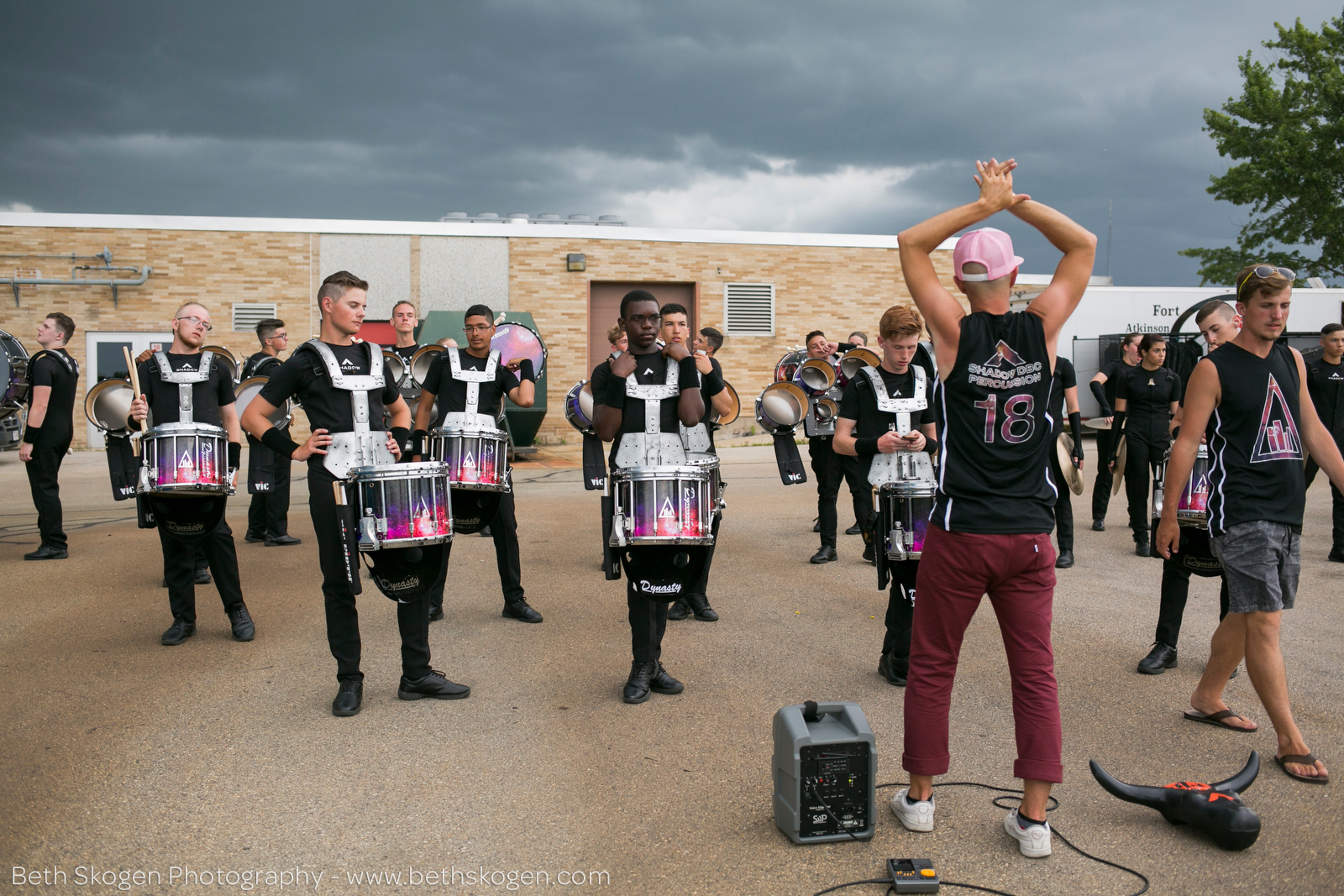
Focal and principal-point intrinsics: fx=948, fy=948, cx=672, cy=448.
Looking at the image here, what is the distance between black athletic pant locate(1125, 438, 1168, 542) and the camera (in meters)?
9.20

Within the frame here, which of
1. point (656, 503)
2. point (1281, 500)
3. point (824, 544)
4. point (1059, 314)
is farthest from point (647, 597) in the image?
point (824, 544)

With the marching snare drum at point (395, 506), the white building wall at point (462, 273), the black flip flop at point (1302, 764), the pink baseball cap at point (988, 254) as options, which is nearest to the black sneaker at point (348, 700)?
the marching snare drum at point (395, 506)

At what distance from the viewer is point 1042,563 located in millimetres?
3449

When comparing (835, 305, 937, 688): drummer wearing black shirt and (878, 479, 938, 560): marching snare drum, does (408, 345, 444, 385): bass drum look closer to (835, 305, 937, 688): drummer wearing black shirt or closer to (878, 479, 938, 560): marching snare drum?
(835, 305, 937, 688): drummer wearing black shirt

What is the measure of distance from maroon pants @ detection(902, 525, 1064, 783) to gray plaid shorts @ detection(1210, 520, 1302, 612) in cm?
128

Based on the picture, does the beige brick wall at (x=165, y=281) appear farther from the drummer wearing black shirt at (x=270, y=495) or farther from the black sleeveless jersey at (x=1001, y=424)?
the black sleeveless jersey at (x=1001, y=424)

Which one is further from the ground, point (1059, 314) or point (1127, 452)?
point (1059, 314)

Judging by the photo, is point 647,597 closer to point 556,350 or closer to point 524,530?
point 524,530

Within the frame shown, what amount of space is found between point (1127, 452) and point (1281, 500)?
216 inches

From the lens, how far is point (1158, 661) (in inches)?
219

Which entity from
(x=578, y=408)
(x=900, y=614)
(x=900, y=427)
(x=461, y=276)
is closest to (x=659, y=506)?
(x=900, y=614)

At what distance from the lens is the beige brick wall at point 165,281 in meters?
22.3

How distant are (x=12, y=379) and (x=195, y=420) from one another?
558 centimetres

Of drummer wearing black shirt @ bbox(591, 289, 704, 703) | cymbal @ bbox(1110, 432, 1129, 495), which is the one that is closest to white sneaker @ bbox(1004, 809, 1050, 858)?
drummer wearing black shirt @ bbox(591, 289, 704, 703)
